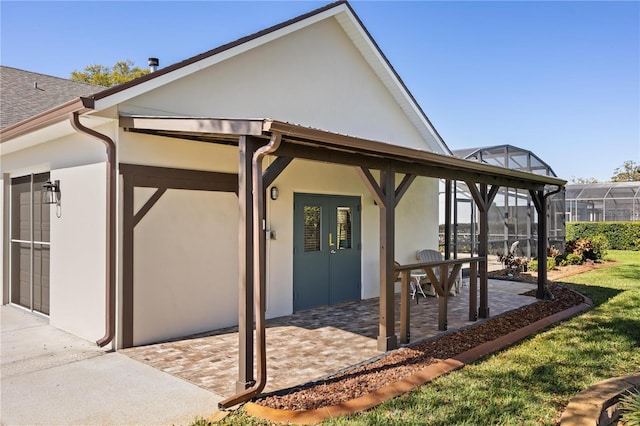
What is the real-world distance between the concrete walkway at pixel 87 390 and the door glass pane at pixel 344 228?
4748mm

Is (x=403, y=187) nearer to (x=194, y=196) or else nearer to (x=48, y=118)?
(x=194, y=196)

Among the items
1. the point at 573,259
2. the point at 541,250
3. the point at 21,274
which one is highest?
the point at 541,250

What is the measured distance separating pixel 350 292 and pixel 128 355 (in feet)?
15.7

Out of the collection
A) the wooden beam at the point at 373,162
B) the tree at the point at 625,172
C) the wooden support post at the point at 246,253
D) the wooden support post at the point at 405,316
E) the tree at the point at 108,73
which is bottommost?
the wooden support post at the point at 405,316

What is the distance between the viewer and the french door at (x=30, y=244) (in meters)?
7.49

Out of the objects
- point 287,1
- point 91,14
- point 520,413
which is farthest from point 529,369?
point 91,14

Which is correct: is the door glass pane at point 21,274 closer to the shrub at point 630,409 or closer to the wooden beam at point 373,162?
the wooden beam at point 373,162

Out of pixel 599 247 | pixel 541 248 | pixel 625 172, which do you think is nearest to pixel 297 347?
pixel 541 248

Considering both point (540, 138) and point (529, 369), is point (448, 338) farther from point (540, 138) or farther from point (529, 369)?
point (540, 138)

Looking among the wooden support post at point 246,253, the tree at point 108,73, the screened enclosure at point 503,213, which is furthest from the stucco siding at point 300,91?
the tree at point 108,73

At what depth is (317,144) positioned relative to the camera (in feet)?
15.8

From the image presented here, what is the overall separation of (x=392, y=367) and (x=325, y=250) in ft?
12.4

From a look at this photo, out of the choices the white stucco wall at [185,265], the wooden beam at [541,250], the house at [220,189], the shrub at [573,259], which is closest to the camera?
the house at [220,189]

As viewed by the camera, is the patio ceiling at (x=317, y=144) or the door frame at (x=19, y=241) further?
the door frame at (x=19, y=241)
